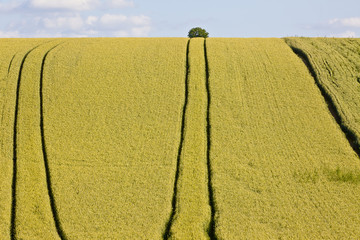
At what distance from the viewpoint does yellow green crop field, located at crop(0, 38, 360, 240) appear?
16.8 metres

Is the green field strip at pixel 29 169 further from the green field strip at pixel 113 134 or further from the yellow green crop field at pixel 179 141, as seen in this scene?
the green field strip at pixel 113 134

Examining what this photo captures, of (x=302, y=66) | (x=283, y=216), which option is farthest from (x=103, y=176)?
(x=302, y=66)

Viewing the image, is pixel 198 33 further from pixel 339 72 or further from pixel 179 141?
pixel 179 141

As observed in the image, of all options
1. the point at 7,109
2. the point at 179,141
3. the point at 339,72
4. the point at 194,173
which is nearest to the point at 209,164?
the point at 194,173

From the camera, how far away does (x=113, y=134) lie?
22.3 m

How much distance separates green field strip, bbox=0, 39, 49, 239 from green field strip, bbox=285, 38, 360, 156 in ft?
62.2

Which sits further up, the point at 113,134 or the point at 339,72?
the point at 339,72

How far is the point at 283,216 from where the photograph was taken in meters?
16.9

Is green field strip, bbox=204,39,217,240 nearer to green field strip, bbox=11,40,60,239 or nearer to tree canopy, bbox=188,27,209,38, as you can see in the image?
green field strip, bbox=11,40,60,239

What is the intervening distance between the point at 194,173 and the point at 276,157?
4.81 meters

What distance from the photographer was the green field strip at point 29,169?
16.4 meters

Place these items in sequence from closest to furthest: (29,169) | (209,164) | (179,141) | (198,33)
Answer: (29,169)
(209,164)
(179,141)
(198,33)

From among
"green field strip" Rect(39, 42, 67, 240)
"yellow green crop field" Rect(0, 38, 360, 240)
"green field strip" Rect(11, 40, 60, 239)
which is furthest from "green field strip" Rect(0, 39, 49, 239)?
"green field strip" Rect(39, 42, 67, 240)

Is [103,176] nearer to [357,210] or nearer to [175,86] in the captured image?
[175,86]
